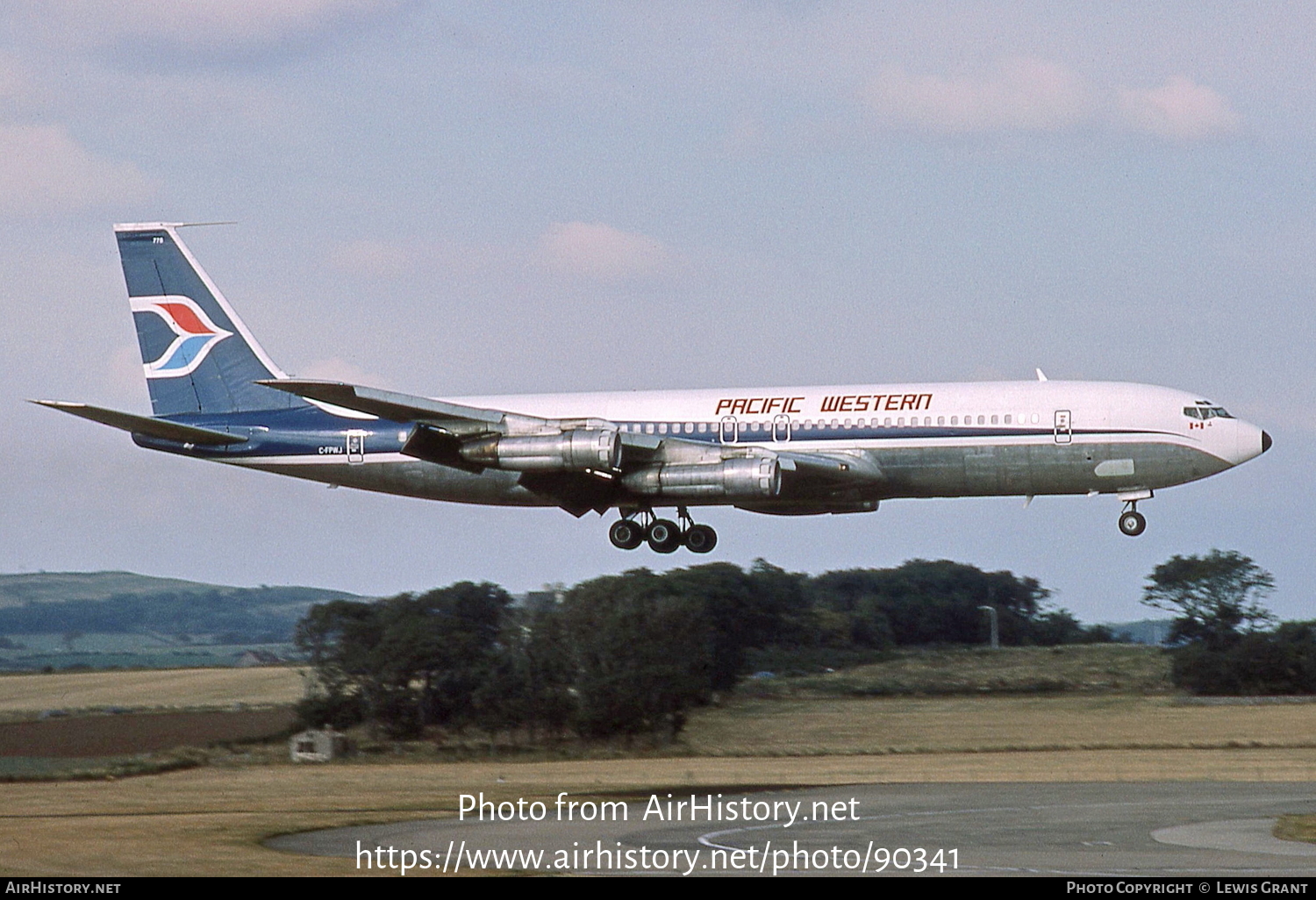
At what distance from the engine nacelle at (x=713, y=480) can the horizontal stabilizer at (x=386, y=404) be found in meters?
4.81

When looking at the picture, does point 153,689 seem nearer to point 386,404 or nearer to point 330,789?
point 330,789

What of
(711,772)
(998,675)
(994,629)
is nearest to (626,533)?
(711,772)

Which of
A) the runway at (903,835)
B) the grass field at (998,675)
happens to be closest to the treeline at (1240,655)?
the grass field at (998,675)

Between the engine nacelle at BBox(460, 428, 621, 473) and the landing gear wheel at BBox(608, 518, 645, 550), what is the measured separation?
4177mm

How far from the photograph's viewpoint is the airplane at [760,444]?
49281 mm

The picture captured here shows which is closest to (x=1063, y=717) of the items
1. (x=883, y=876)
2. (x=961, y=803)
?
(x=961, y=803)

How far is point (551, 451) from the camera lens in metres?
50.2

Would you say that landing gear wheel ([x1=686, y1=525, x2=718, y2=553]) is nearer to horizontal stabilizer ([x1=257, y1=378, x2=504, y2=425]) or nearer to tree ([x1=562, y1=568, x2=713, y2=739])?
horizontal stabilizer ([x1=257, y1=378, x2=504, y2=425])

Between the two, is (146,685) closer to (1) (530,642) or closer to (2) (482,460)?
(1) (530,642)

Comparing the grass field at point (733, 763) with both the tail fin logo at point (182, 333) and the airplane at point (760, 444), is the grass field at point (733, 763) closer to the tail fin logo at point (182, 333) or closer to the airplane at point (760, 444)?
the airplane at point (760, 444)

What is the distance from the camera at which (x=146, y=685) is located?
108125 millimetres

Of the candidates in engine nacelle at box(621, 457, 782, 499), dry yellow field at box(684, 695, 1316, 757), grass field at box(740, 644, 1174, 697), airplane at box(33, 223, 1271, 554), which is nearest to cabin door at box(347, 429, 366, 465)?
airplane at box(33, 223, 1271, 554)

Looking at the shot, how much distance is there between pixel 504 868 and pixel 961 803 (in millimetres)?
17264

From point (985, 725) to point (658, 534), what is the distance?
30.0 m
